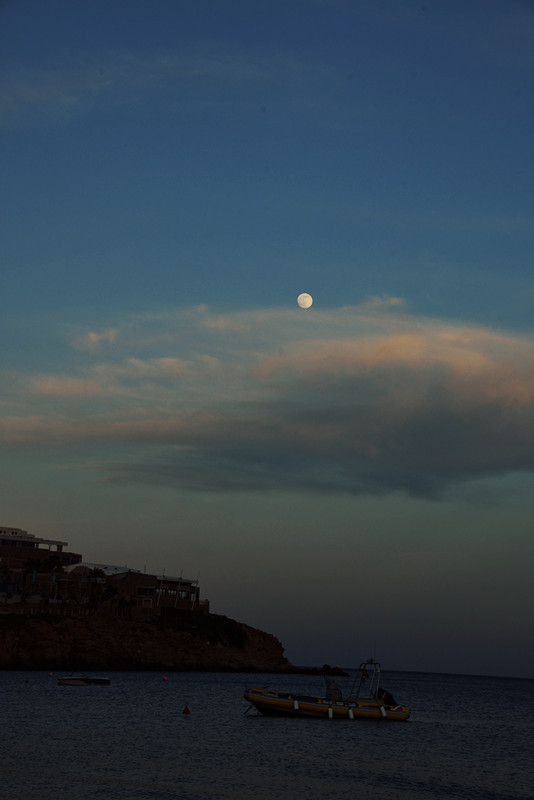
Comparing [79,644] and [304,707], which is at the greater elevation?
[304,707]

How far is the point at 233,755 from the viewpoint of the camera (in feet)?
213

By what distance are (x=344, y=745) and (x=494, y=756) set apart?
13797 mm

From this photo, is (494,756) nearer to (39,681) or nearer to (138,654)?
(39,681)

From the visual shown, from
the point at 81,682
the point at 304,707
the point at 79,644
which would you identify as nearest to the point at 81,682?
the point at 81,682

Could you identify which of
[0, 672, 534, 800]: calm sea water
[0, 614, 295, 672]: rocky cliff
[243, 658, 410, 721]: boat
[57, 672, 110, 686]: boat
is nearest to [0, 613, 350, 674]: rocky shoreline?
[0, 614, 295, 672]: rocky cliff

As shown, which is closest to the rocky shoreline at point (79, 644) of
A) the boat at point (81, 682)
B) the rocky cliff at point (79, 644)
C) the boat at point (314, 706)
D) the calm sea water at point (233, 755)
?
the rocky cliff at point (79, 644)

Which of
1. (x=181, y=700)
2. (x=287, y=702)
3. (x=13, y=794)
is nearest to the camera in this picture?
(x=13, y=794)

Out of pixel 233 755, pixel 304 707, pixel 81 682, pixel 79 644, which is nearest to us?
pixel 233 755

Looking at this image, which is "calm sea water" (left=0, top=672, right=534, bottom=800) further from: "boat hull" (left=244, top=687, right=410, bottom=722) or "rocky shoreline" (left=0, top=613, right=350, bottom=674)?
"rocky shoreline" (left=0, top=613, right=350, bottom=674)

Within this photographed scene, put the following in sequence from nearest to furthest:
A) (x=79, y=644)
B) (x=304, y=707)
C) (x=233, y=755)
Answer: (x=233, y=755)
(x=304, y=707)
(x=79, y=644)

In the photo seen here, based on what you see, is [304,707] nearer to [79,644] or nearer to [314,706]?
[314,706]

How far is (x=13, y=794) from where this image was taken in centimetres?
4253

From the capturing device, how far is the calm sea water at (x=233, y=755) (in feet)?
162

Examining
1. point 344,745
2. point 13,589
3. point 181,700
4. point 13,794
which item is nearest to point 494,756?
point 344,745
